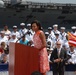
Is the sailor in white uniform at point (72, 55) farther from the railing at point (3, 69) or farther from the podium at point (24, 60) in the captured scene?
the podium at point (24, 60)

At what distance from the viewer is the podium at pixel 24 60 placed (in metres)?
7.03

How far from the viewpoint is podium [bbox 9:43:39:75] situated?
7.03m

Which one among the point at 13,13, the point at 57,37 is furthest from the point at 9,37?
the point at 13,13

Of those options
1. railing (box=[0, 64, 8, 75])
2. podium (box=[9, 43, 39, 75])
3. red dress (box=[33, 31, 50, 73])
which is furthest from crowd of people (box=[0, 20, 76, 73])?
podium (box=[9, 43, 39, 75])

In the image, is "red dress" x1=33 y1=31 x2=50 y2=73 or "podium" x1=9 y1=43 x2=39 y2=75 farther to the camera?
"red dress" x1=33 y1=31 x2=50 y2=73

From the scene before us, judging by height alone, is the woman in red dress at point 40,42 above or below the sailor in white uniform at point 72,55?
above

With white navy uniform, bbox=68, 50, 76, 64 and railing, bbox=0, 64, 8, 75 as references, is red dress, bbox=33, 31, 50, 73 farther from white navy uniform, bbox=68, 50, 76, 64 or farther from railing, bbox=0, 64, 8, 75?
white navy uniform, bbox=68, 50, 76, 64

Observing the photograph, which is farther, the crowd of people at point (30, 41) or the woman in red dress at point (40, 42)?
the crowd of people at point (30, 41)

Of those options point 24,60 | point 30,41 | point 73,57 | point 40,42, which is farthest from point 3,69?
point 24,60

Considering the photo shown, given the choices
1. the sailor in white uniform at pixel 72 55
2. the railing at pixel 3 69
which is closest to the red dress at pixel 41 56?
the railing at pixel 3 69

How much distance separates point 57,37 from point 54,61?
4.64m

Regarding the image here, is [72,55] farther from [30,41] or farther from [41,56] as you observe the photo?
[41,56]

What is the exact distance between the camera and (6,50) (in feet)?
41.1

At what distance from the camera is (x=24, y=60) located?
714cm
